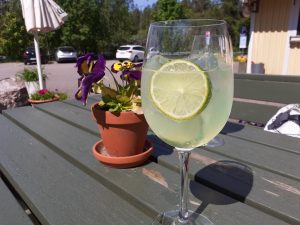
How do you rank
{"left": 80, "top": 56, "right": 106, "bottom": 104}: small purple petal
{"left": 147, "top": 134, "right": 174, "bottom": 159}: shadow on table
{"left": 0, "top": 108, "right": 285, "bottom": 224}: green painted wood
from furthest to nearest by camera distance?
{"left": 147, "top": 134, "right": 174, "bottom": 159}: shadow on table < {"left": 80, "top": 56, "right": 106, "bottom": 104}: small purple petal < {"left": 0, "top": 108, "right": 285, "bottom": 224}: green painted wood

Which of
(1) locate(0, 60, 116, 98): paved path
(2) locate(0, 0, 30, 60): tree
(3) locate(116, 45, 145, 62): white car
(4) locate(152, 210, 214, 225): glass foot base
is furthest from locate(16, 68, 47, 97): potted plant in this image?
(2) locate(0, 0, 30, 60): tree

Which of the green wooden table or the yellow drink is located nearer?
the yellow drink

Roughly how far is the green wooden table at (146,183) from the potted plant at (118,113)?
2.2 inches

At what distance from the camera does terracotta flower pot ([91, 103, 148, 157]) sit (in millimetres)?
1028

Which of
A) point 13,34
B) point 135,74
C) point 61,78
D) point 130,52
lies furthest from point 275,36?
point 13,34

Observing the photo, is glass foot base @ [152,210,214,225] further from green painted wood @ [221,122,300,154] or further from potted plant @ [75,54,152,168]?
green painted wood @ [221,122,300,154]

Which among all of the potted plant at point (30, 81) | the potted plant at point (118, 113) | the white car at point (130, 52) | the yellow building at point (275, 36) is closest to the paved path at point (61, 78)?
the potted plant at point (30, 81)

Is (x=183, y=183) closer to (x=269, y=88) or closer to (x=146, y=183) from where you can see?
(x=146, y=183)

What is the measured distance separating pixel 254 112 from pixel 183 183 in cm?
186

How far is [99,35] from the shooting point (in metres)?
30.2

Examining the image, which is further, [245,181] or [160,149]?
[160,149]

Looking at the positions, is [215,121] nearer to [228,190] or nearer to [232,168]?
[228,190]

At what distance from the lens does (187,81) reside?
2.33 ft

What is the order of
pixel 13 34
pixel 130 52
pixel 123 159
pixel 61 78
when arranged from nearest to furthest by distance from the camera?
pixel 123 159
pixel 61 78
pixel 130 52
pixel 13 34
